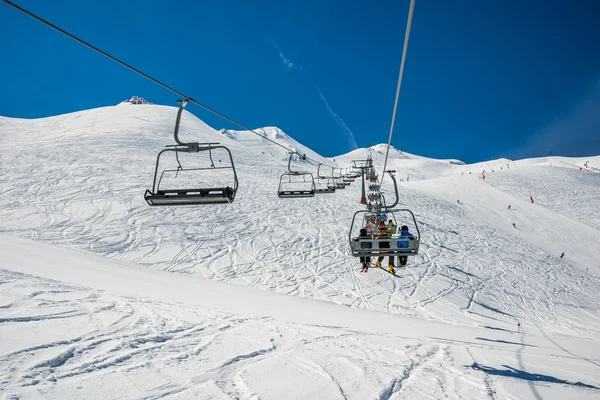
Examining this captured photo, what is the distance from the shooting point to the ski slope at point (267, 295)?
513 centimetres

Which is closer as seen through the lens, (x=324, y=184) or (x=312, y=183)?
(x=312, y=183)

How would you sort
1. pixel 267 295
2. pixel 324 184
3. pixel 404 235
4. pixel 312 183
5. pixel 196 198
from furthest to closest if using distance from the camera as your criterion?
pixel 324 184 < pixel 312 183 < pixel 267 295 < pixel 404 235 < pixel 196 198

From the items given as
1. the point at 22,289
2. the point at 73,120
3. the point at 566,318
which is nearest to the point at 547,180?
the point at 566,318

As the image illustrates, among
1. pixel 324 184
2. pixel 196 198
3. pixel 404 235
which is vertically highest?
pixel 324 184

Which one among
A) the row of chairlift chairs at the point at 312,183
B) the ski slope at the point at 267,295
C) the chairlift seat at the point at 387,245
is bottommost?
the ski slope at the point at 267,295

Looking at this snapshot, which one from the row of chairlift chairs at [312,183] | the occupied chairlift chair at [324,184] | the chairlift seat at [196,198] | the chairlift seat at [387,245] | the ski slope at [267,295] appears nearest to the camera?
the ski slope at [267,295]

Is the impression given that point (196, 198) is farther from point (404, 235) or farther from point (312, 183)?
point (312, 183)

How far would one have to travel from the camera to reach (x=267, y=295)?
43.3 ft

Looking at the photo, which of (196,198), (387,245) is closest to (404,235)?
(387,245)

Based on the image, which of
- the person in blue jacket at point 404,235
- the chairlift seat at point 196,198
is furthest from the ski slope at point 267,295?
the chairlift seat at point 196,198

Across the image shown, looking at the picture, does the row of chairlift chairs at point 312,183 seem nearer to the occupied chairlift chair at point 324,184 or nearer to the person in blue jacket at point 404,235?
the occupied chairlift chair at point 324,184

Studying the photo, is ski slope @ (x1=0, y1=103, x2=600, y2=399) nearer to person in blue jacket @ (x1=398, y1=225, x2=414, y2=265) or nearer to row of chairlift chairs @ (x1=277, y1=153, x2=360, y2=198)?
person in blue jacket @ (x1=398, y1=225, x2=414, y2=265)

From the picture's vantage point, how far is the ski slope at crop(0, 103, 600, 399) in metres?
5.13

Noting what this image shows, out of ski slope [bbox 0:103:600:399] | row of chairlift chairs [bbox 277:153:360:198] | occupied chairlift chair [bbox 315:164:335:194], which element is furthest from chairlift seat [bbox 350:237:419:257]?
occupied chairlift chair [bbox 315:164:335:194]
